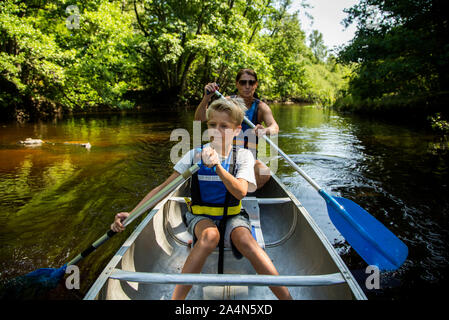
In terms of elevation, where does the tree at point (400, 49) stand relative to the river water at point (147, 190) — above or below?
above

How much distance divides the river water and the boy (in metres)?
1.28

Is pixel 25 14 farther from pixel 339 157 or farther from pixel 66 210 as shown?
pixel 339 157

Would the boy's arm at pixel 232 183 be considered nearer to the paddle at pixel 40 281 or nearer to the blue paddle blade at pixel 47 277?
the paddle at pixel 40 281

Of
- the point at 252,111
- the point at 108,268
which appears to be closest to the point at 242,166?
the point at 108,268

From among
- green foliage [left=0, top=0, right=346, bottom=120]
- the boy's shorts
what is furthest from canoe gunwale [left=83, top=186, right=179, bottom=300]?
green foliage [left=0, top=0, right=346, bottom=120]

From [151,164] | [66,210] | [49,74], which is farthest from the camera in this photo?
[49,74]

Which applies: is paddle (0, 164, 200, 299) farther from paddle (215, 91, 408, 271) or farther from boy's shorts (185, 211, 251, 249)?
paddle (215, 91, 408, 271)

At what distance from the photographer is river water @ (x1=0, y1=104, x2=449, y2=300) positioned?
2.78m

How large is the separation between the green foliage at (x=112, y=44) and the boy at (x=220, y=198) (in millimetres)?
9872

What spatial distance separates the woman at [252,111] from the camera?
3393mm

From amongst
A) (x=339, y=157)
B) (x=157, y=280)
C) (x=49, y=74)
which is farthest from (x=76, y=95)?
(x=157, y=280)

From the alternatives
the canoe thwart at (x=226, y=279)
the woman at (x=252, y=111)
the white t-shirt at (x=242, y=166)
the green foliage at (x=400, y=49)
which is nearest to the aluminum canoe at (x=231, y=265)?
the canoe thwart at (x=226, y=279)

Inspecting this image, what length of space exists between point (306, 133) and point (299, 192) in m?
7.03

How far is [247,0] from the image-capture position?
1677 centimetres
